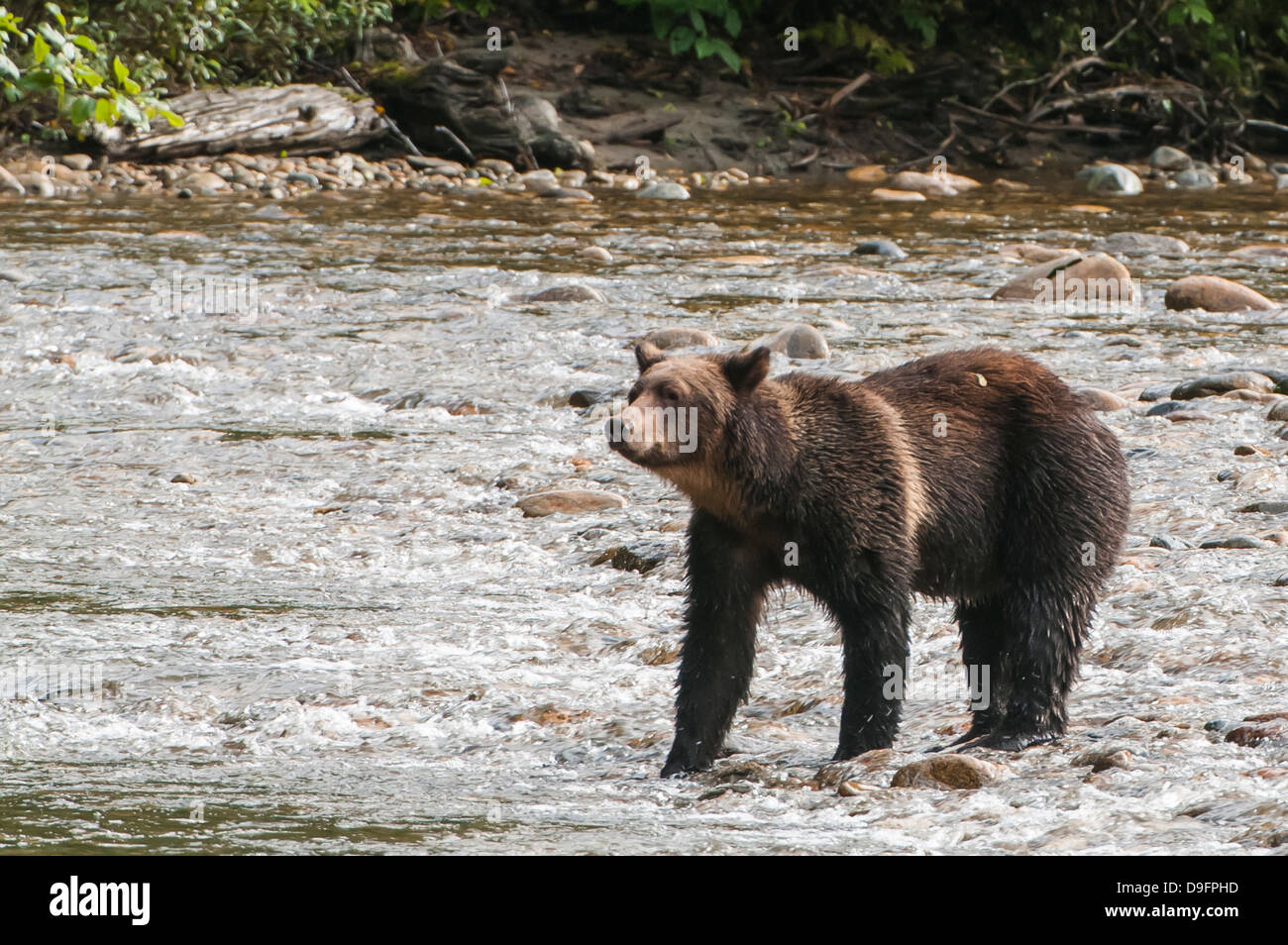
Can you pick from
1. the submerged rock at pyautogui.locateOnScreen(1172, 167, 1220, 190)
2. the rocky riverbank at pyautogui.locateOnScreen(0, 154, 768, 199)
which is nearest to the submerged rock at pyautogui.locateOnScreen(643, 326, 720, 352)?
the rocky riverbank at pyautogui.locateOnScreen(0, 154, 768, 199)

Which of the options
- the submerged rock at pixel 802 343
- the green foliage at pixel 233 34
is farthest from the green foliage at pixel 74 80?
the green foliage at pixel 233 34

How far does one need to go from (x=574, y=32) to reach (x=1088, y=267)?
12130mm

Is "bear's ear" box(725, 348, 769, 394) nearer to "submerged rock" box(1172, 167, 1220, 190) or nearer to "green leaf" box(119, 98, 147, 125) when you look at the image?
"green leaf" box(119, 98, 147, 125)

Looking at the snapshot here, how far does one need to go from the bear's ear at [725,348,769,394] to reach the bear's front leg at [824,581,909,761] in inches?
25.2

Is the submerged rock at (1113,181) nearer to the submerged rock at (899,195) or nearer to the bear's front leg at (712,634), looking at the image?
the submerged rock at (899,195)

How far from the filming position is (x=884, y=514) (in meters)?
4.80

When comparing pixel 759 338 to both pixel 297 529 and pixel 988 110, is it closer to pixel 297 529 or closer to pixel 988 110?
pixel 297 529

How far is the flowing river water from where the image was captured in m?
4.26

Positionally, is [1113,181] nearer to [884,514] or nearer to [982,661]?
[982,661]

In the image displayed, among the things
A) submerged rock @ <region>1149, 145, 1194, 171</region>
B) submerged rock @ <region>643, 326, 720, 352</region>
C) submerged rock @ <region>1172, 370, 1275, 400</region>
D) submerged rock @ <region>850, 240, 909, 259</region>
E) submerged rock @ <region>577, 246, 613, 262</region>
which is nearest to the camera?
submerged rock @ <region>1172, 370, 1275, 400</region>

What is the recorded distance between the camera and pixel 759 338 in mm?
10641

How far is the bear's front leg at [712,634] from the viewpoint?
4.87 metres

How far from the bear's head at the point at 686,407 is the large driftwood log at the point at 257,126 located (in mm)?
14852

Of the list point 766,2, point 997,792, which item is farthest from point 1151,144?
point 997,792
